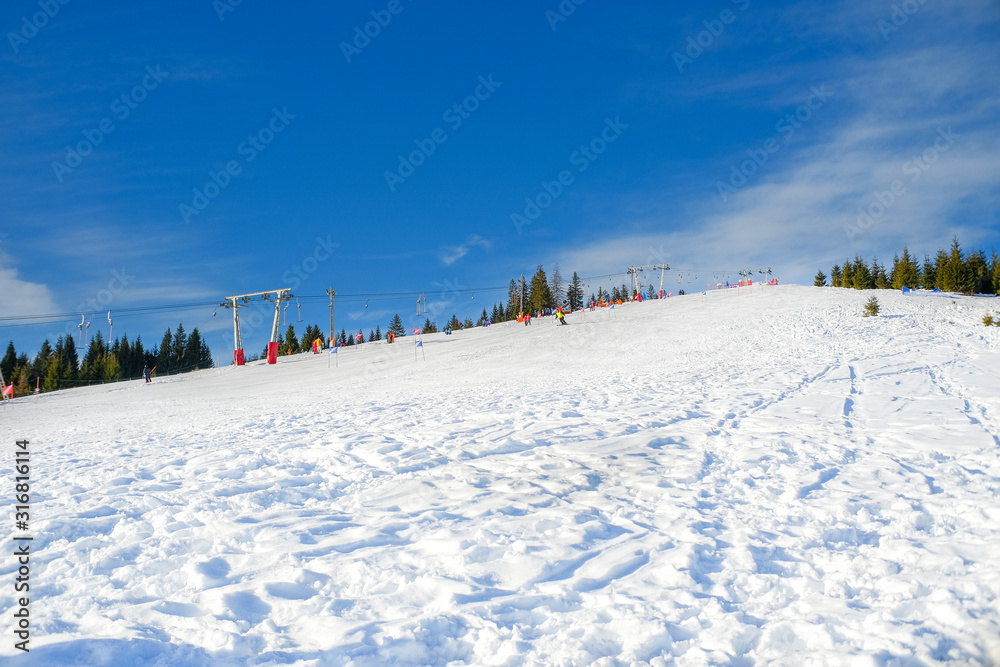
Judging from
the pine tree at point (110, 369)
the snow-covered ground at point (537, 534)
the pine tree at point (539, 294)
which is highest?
the pine tree at point (539, 294)

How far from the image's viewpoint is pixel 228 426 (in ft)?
46.7

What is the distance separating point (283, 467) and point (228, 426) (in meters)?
6.23

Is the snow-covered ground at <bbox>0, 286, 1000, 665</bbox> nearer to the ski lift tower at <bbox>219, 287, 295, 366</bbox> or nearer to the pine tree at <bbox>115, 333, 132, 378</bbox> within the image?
the ski lift tower at <bbox>219, 287, 295, 366</bbox>

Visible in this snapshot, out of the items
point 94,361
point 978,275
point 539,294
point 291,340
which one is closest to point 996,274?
point 978,275

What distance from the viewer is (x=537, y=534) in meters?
5.96

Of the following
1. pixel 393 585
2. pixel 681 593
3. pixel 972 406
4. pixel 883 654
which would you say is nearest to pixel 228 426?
pixel 393 585

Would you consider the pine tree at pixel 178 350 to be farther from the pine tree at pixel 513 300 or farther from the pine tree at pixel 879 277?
the pine tree at pixel 879 277

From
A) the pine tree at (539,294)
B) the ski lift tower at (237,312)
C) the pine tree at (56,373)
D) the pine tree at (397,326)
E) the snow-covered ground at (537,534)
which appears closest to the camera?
the snow-covered ground at (537,534)

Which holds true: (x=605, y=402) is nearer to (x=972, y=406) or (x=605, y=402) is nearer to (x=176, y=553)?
(x=972, y=406)

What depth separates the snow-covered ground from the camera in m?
3.94

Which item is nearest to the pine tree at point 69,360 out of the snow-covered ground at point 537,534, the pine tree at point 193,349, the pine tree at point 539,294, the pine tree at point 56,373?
the pine tree at point 56,373

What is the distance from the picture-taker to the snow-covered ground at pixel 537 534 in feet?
12.9

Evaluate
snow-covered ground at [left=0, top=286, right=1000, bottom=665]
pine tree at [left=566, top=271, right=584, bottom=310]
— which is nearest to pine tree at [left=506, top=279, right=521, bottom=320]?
pine tree at [left=566, top=271, right=584, bottom=310]

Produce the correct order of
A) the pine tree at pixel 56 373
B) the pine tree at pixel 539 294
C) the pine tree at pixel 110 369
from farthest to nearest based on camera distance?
the pine tree at pixel 539 294 → the pine tree at pixel 110 369 → the pine tree at pixel 56 373
